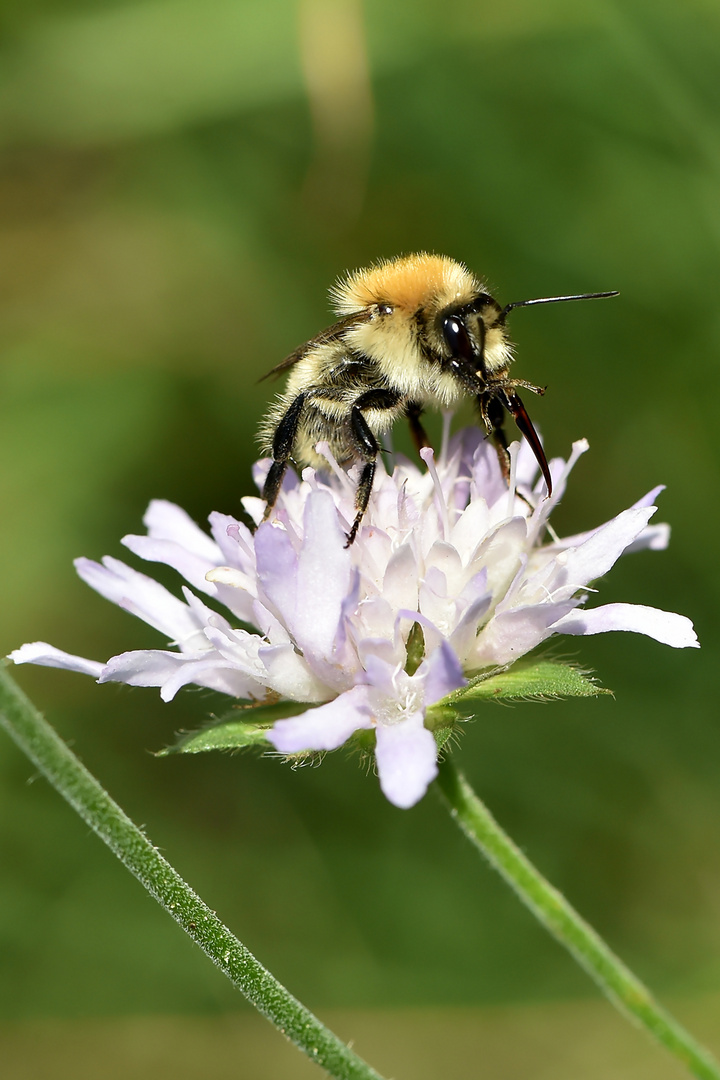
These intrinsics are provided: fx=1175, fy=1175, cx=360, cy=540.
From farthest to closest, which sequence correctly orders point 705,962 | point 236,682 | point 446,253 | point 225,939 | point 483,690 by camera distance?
point 446,253, point 705,962, point 236,682, point 483,690, point 225,939

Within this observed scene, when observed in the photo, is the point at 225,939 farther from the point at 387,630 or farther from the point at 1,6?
the point at 1,6

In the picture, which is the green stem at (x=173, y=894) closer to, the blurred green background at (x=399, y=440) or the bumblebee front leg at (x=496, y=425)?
the bumblebee front leg at (x=496, y=425)

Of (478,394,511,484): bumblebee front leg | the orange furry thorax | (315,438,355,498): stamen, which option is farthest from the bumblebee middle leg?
(315,438,355,498): stamen

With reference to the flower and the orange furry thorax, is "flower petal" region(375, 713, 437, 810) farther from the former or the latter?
the orange furry thorax

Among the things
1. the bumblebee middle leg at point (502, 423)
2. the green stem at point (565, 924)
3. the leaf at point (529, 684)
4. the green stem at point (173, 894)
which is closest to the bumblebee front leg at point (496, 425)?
the bumblebee middle leg at point (502, 423)

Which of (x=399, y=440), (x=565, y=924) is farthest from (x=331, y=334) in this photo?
(x=399, y=440)

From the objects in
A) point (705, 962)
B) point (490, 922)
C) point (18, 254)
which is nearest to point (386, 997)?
point (490, 922)
